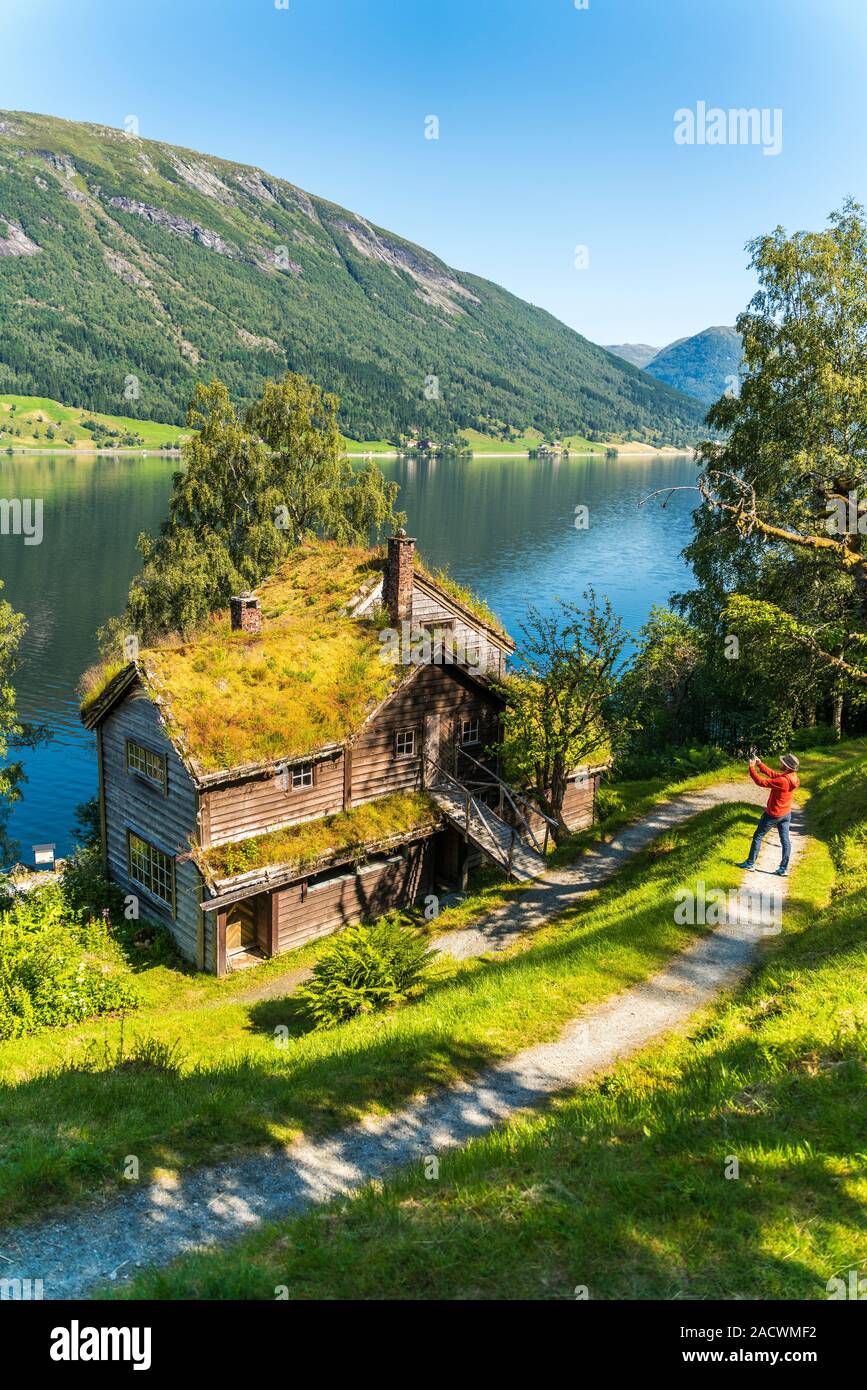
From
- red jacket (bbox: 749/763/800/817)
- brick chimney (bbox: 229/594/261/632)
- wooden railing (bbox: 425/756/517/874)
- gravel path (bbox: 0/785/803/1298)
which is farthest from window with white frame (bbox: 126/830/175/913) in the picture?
red jacket (bbox: 749/763/800/817)

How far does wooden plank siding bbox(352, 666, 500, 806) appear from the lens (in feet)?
94.0

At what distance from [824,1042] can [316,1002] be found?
470 inches

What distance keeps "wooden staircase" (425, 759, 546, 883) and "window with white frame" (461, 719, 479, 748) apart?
5.45 feet

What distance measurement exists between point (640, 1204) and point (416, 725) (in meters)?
22.2

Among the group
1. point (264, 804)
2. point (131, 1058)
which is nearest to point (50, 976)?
point (131, 1058)

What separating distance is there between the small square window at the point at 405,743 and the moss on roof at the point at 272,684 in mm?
1914

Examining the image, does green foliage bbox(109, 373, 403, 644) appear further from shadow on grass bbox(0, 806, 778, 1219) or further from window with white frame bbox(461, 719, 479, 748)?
shadow on grass bbox(0, 806, 778, 1219)

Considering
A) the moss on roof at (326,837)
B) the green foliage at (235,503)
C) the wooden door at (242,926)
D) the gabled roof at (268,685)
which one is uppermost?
the green foliage at (235,503)

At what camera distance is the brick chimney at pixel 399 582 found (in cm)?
3133

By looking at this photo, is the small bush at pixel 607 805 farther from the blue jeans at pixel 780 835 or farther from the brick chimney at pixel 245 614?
the brick chimney at pixel 245 614

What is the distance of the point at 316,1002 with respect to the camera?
1931 cm

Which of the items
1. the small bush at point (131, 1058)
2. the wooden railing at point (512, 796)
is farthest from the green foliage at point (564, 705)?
the small bush at point (131, 1058)

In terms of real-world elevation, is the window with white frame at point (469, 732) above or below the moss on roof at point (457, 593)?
below
